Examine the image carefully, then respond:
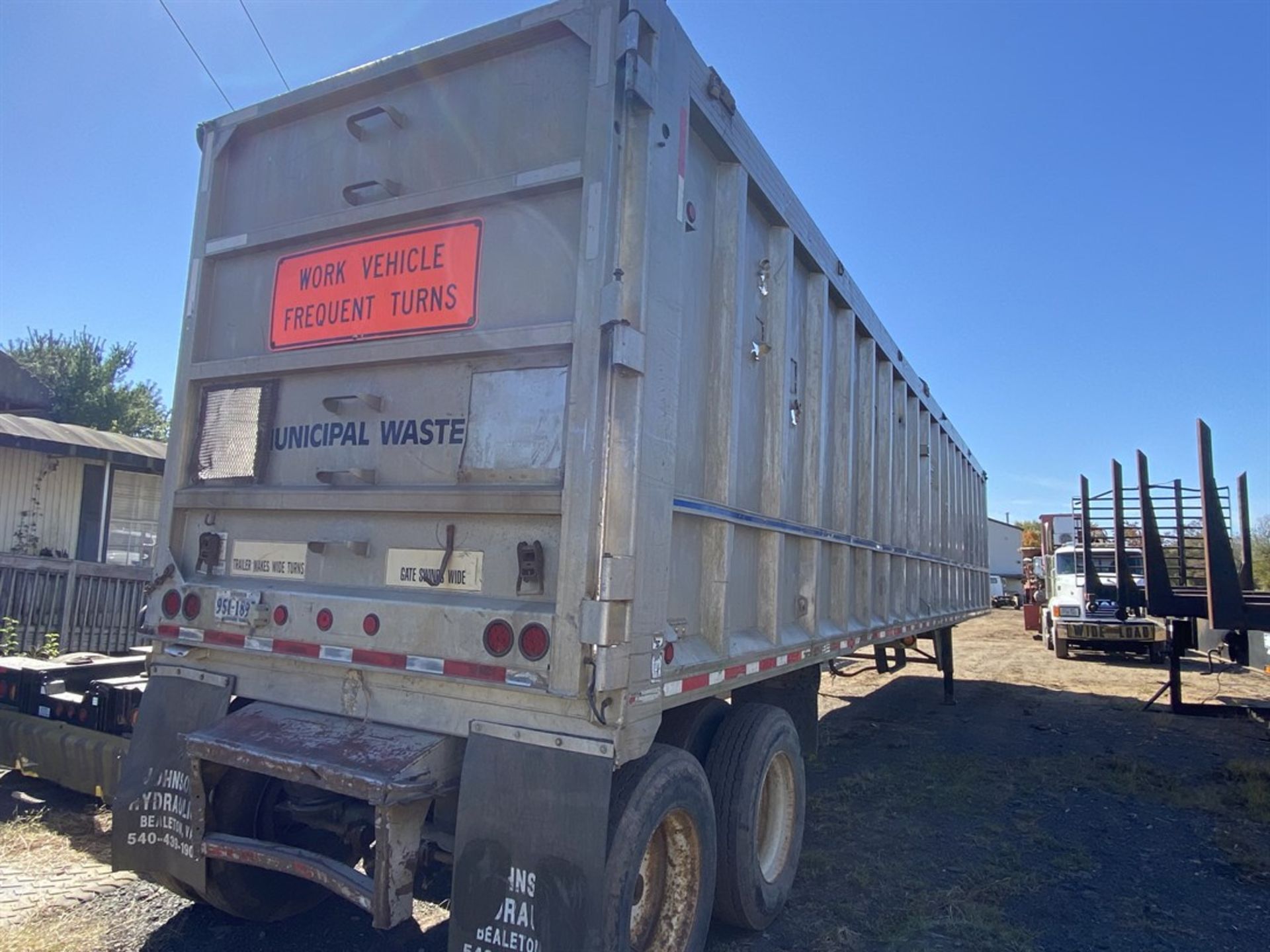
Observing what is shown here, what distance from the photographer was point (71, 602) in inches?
387

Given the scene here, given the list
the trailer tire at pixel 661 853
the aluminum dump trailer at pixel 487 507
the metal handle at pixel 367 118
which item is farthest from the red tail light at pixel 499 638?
the metal handle at pixel 367 118

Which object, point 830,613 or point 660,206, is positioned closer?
point 660,206

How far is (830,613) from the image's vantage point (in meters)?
5.34

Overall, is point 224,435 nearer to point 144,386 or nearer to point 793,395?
point 793,395

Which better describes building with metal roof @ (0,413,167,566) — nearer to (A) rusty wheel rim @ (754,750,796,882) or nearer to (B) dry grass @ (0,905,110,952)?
(B) dry grass @ (0,905,110,952)

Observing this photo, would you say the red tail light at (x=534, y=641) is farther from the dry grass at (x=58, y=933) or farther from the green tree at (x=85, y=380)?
the green tree at (x=85, y=380)

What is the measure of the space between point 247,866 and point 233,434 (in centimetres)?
186

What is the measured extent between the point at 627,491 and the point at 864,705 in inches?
364

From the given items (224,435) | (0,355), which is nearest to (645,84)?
(224,435)

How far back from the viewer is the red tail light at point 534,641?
2.73 m

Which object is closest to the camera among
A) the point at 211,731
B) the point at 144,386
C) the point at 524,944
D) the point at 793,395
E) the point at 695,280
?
the point at 524,944

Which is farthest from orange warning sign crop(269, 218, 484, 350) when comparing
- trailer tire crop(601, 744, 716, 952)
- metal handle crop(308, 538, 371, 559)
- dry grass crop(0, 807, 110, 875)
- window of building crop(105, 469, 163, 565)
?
window of building crop(105, 469, 163, 565)

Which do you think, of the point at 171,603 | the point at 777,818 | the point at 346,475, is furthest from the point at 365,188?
the point at 777,818

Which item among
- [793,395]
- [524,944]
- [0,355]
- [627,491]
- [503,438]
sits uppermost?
[0,355]
